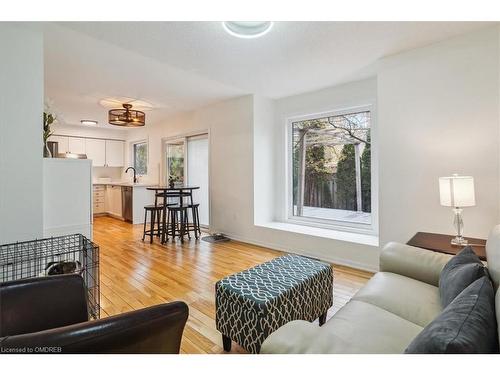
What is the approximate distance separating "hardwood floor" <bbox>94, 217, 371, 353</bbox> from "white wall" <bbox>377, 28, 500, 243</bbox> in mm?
975

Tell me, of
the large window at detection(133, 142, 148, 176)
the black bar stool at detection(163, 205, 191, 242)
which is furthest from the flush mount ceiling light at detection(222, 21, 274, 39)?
the large window at detection(133, 142, 148, 176)

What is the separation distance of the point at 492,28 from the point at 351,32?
3.91ft

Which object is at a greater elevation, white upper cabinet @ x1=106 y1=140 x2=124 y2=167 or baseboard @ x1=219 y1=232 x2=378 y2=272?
white upper cabinet @ x1=106 y1=140 x2=124 y2=167

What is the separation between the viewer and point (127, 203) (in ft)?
20.0

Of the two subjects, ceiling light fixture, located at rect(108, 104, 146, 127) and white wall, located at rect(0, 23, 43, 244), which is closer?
white wall, located at rect(0, 23, 43, 244)

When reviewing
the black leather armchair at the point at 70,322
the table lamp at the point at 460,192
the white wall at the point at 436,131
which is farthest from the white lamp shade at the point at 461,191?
the black leather armchair at the point at 70,322

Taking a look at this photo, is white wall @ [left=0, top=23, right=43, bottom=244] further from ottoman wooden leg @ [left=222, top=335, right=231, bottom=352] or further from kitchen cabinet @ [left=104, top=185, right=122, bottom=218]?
kitchen cabinet @ [left=104, top=185, right=122, bottom=218]

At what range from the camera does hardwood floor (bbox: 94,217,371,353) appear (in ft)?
6.65

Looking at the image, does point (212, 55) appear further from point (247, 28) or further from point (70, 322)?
point (70, 322)

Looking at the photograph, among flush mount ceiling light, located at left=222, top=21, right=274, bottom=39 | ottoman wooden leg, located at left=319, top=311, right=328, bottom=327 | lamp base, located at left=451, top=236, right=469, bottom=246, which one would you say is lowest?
ottoman wooden leg, located at left=319, top=311, right=328, bottom=327

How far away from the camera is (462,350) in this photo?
0.66m

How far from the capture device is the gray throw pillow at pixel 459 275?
1.19 meters

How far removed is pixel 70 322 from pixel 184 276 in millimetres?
1672

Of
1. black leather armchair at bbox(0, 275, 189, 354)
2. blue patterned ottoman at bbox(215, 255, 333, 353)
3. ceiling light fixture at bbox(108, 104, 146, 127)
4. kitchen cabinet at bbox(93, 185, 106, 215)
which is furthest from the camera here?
kitchen cabinet at bbox(93, 185, 106, 215)
